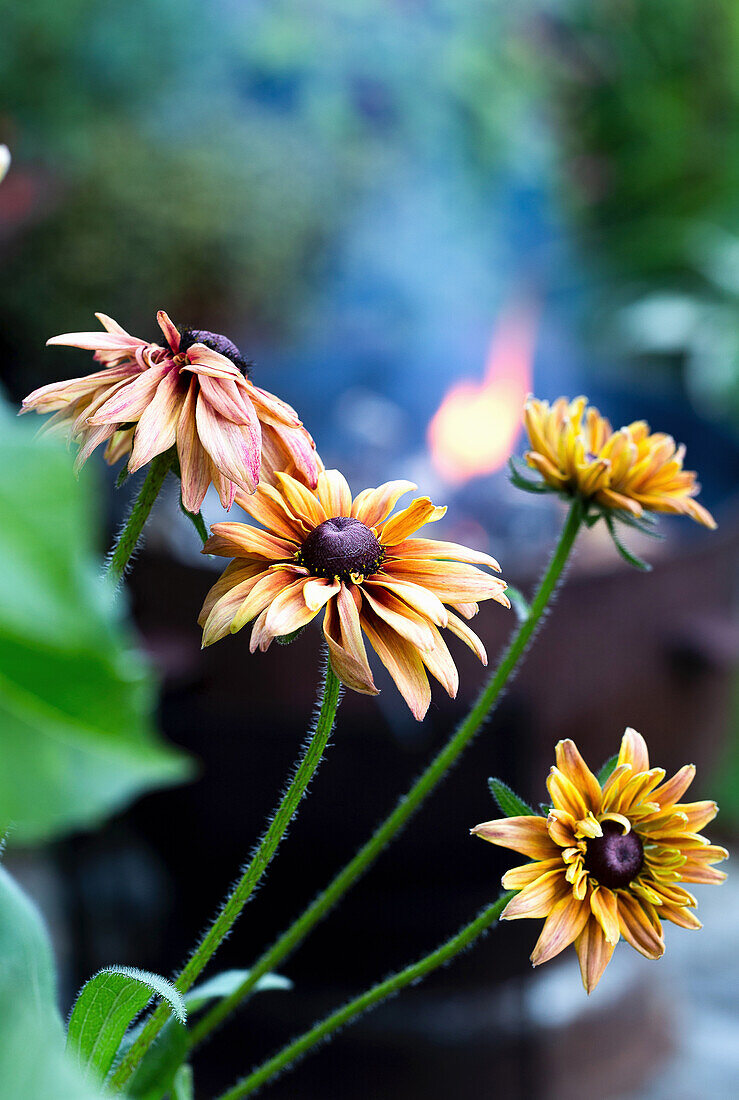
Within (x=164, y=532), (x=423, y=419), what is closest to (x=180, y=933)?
(x=164, y=532)

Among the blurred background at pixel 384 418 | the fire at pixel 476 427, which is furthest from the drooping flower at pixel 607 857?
the fire at pixel 476 427

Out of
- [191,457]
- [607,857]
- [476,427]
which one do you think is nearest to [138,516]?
[191,457]

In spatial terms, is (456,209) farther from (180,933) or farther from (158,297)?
(180,933)

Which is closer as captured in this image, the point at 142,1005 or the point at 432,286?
the point at 142,1005

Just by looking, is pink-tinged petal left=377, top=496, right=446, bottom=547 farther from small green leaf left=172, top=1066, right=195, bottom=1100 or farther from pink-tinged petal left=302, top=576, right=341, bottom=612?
small green leaf left=172, top=1066, right=195, bottom=1100

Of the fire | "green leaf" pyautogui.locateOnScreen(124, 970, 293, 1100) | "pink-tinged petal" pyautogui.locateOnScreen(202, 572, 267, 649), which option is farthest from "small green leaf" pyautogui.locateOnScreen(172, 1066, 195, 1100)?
the fire

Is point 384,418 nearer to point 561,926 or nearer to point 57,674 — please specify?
point 561,926
